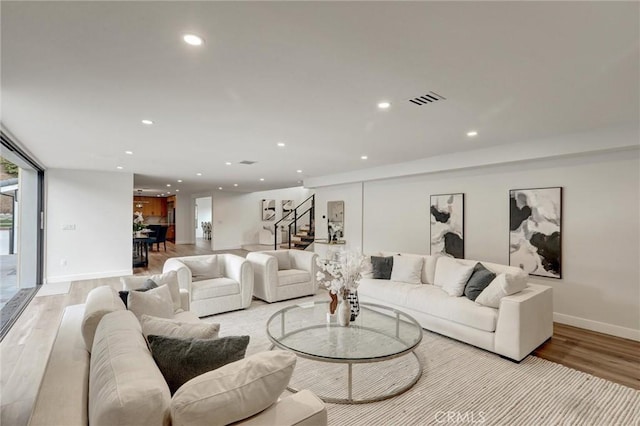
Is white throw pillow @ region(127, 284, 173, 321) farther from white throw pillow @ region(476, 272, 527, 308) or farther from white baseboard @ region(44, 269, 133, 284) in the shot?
white baseboard @ region(44, 269, 133, 284)

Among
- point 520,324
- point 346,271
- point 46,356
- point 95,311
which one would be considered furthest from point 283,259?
point 95,311

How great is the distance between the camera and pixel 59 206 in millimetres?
6773

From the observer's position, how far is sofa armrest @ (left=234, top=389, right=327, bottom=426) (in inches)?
49.5

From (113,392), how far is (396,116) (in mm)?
3144

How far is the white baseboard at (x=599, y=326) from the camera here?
377 cm

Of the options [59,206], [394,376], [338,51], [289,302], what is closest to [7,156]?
[59,206]

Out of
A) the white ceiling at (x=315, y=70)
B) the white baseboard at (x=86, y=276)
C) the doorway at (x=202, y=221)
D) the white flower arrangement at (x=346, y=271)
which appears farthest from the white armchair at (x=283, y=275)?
the doorway at (x=202, y=221)

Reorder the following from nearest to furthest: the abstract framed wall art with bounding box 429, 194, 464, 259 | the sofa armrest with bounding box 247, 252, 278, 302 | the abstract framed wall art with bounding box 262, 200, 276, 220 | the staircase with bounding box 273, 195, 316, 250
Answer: the sofa armrest with bounding box 247, 252, 278, 302 < the abstract framed wall art with bounding box 429, 194, 464, 259 < the staircase with bounding box 273, 195, 316, 250 < the abstract framed wall art with bounding box 262, 200, 276, 220

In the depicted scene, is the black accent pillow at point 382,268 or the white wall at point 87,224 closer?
the black accent pillow at point 382,268

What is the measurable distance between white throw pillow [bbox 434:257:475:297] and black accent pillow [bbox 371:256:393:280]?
68cm

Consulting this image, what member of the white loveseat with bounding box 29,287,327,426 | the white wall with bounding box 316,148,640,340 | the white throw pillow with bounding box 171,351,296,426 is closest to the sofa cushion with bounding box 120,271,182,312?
the white loveseat with bounding box 29,287,327,426

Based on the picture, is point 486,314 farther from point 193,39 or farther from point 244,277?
point 193,39

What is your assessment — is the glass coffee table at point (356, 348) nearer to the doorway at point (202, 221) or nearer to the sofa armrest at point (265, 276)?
the sofa armrest at point (265, 276)

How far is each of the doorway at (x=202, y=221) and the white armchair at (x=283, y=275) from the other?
9524mm
